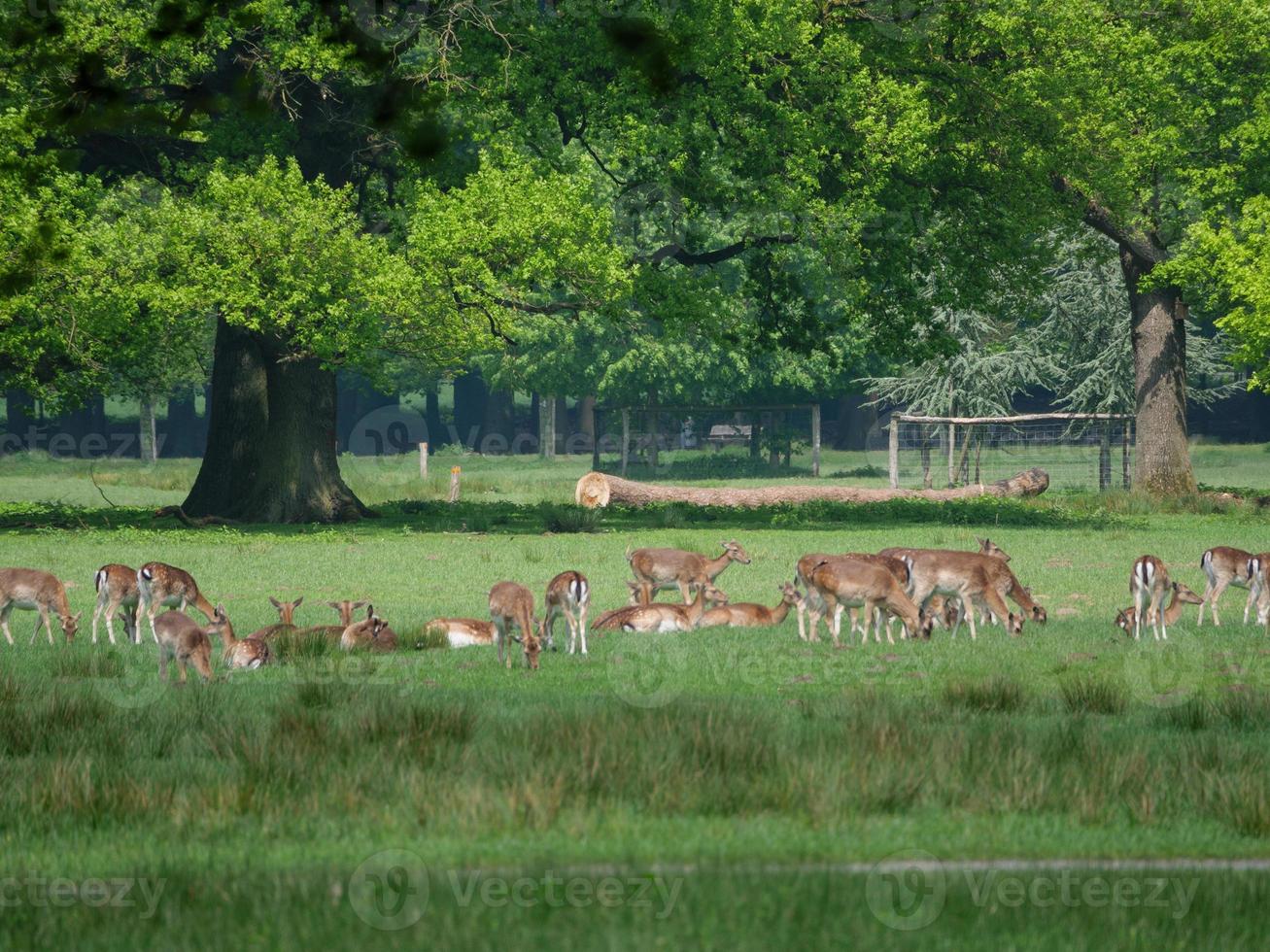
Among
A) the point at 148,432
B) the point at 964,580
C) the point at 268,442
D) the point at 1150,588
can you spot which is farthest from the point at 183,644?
the point at 148,432

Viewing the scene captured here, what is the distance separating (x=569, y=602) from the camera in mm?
14812

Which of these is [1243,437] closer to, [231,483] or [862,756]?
[231,483]

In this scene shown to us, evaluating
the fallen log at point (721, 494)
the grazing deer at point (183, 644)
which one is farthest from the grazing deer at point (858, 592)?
the fallen log at point (721, 494)

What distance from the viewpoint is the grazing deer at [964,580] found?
1631cm

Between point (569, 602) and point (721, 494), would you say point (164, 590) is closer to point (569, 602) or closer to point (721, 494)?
point (569, 602)

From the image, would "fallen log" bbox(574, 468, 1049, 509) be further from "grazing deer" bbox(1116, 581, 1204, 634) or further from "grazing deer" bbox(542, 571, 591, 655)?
"grazing deer" bbox(542, 571, 591, 655)

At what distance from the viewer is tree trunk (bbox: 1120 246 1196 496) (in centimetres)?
4084

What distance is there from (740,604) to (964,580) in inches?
91.7

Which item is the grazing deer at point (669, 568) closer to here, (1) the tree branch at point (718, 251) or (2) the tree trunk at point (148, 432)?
(1) the tree branch at point (718, 251)

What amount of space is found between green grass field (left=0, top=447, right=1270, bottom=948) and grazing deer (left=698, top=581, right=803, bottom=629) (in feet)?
1.99

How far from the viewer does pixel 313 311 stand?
27.8m

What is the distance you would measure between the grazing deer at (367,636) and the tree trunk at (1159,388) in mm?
29285

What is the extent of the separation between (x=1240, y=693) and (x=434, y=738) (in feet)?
18.5

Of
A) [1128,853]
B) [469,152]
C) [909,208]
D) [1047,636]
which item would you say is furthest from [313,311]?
[1128,853]
